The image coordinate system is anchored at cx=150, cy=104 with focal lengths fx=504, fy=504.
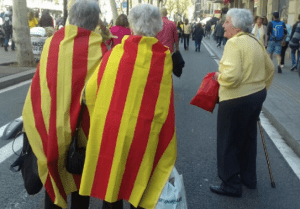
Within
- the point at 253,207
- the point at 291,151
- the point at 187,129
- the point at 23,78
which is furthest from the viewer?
the point at 23,78

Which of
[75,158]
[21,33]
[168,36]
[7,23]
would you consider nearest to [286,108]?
[168,36]

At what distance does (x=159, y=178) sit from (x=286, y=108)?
6128mm

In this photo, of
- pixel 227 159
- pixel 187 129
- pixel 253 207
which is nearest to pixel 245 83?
pixel 227 159

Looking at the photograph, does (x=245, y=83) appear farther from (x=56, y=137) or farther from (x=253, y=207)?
(x=56, y=137)

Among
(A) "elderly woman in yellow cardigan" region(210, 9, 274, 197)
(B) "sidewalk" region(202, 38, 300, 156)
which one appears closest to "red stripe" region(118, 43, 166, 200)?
(A) "elderly woman in yellow cardigan" region(210, 9, 274, 197)

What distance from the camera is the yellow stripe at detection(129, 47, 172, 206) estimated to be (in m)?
2.63

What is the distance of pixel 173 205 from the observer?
2666 millimetres

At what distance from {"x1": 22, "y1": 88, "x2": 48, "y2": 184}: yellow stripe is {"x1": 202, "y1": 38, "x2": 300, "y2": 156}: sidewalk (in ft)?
12.4

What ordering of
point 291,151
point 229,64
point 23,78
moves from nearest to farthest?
point 229,64, point 291,151, point 23,78

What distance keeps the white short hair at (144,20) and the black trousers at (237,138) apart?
1.43m

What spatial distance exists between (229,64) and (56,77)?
1545 mm

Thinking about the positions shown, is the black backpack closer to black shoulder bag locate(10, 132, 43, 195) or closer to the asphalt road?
the asphalt road

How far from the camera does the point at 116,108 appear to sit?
259 cm

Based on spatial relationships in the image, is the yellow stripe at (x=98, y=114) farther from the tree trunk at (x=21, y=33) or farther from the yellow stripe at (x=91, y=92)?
the tree trunk at (x=21, y=33)
